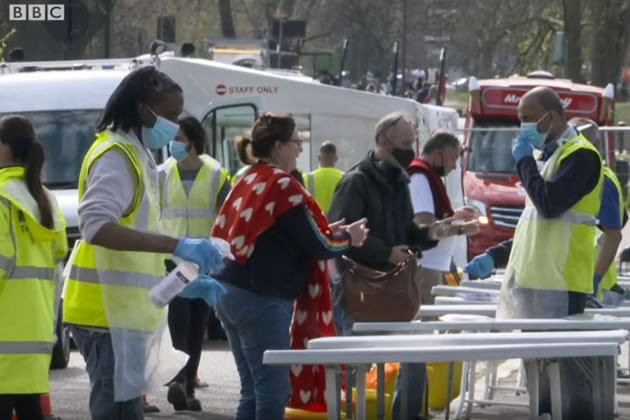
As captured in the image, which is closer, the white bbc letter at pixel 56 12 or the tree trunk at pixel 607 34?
the white bbc letter at pixel 56 12

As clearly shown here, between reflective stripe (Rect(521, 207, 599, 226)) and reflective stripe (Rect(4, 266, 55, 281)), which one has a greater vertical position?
reflective stripe (Rect(521, 207, 599, 226))

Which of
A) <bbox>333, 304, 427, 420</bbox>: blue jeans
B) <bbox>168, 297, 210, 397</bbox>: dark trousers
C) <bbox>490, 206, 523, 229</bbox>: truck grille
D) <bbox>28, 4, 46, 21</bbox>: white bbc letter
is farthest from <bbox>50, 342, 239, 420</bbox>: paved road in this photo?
<bbox>490, 206, 523, 229</bbox>: truck grille

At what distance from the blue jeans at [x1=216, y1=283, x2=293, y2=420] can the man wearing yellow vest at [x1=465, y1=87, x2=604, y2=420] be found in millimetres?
1252

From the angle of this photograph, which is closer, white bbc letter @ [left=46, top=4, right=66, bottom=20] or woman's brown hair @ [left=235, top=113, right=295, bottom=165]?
woman's brown hair @ [left=235, top=113, right=295, bottom=165]

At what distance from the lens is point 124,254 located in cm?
547

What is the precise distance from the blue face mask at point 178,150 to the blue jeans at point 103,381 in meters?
4.18

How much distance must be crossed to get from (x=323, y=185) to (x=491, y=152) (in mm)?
8190

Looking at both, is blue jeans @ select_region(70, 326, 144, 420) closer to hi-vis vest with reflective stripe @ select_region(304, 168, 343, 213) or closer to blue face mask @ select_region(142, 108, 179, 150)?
blue face mask @ select_region(142, 108, 179, 150)

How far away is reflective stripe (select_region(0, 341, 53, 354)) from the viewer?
6117 millimetres

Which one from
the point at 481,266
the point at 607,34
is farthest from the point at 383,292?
the point at 607,34

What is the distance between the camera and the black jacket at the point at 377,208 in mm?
7723

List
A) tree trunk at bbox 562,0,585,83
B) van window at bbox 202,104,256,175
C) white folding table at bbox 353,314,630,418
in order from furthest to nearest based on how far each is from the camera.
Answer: tree trunk at bbox 562,0,585,83, van window at bbox 202,104,256,175, white folding table at bbox 353,314,630,418

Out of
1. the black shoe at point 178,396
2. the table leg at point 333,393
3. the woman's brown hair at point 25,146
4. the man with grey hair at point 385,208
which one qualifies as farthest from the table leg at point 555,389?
the black shoe at point 178,396

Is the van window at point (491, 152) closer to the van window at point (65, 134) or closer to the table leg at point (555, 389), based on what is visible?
the van window at point (65, 134)
